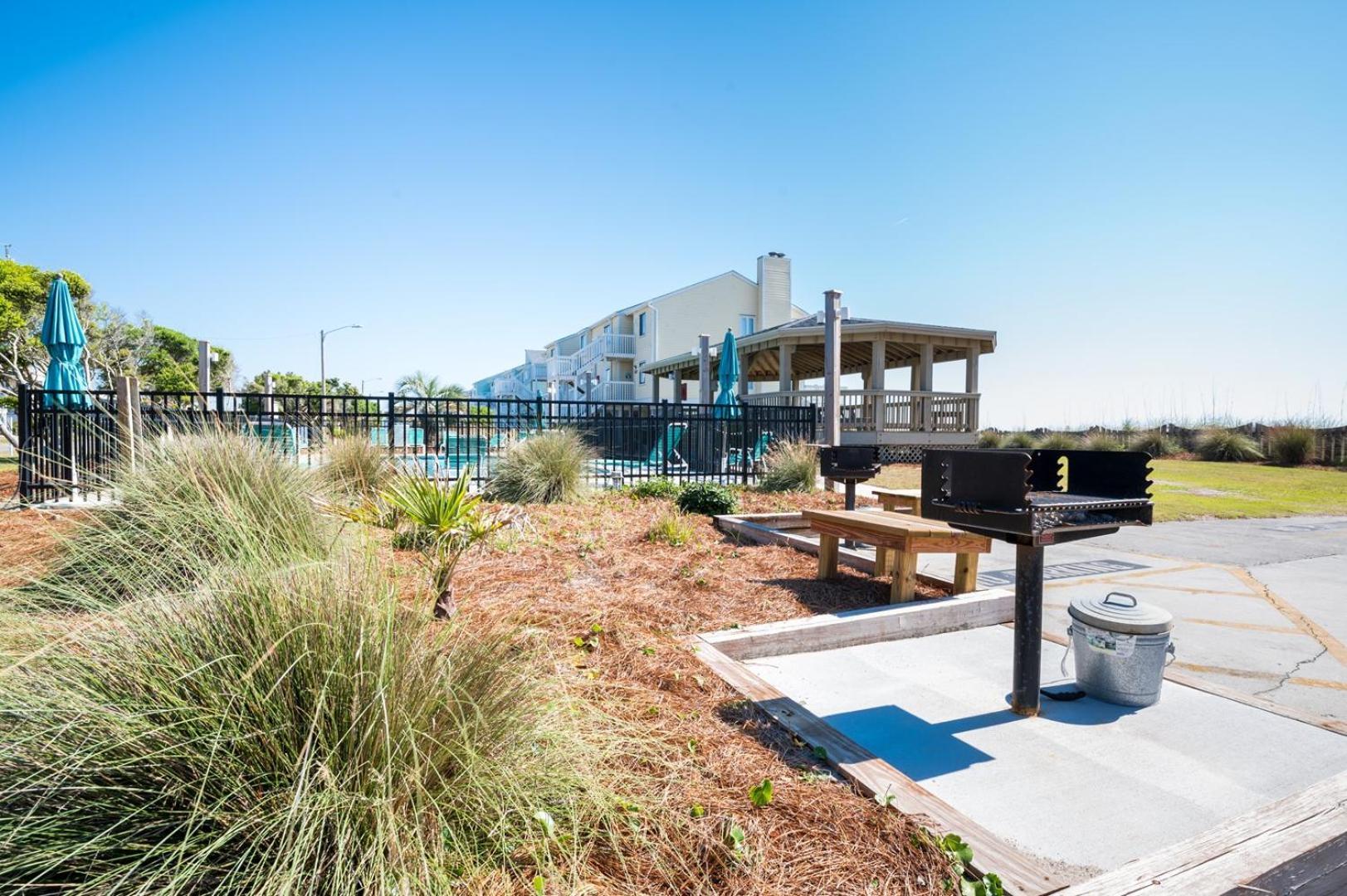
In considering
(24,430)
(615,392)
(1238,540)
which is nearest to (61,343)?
(24,430)

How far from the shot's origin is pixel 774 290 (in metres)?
33.4

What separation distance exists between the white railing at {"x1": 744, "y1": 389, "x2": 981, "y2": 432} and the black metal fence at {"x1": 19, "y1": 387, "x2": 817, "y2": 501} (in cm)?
574

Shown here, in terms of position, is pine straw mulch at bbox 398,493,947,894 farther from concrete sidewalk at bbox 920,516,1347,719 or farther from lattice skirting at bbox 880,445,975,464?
lattice skirting at bbox 880,445,975,464

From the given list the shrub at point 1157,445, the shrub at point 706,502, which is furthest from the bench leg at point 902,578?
the shrub at point 1157,445

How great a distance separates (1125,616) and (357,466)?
24.5 ft

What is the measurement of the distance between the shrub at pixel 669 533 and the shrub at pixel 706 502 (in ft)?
4.68

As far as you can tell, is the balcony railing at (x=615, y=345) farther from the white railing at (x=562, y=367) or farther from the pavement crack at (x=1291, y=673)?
the pavement crack at (x=1291, y=673)

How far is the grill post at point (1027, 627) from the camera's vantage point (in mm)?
2941

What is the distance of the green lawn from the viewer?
429 inches

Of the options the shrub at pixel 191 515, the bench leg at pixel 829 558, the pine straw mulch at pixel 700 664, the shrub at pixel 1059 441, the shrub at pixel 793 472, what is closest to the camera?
the pine straw mulch at pixel 700 664

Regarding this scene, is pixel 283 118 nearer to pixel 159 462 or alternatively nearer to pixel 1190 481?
pixel 159 462

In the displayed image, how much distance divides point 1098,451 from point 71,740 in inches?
162

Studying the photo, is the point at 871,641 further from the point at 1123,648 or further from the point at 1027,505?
the point at 1027,505

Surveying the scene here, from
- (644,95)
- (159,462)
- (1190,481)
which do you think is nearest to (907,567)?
(159,462)
